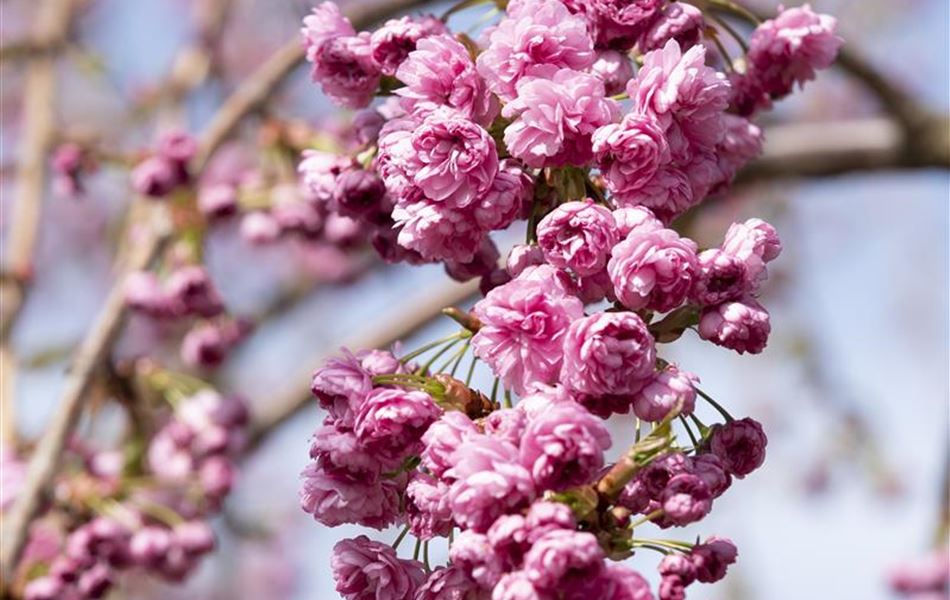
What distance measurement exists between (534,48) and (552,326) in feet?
1.20

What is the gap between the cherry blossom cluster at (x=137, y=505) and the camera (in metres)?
2.92

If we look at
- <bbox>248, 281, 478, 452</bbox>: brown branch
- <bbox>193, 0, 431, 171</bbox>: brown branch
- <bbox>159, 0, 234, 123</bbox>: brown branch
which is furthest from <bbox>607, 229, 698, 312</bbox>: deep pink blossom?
<bbox>159, 0, 234, 123</bbox>: brown branch

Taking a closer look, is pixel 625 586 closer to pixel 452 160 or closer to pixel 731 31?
pixel 452 160

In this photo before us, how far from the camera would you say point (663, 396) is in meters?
1.36

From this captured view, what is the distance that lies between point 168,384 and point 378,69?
1.98 m

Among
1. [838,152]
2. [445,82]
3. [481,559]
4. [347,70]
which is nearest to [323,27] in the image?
[347,70]

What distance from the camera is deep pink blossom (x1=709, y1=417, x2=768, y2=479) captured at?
1.44 meters

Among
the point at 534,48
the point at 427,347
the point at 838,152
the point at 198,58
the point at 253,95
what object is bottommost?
the point at 427,347

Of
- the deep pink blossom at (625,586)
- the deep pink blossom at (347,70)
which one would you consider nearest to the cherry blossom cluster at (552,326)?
the deep pink blossom at (625,586)

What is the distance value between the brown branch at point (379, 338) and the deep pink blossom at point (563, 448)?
265cm

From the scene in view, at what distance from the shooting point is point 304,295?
6.98 m

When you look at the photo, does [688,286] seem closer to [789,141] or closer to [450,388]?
[450,388]

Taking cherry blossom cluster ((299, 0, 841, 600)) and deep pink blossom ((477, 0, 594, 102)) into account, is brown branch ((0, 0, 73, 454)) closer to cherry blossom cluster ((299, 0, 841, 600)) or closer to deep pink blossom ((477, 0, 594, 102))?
cherry blossom cluster ((299, 0, 841, 600))

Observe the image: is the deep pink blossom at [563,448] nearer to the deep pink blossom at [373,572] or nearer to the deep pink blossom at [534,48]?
the deep pink blossom at [373,572]
